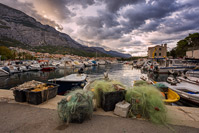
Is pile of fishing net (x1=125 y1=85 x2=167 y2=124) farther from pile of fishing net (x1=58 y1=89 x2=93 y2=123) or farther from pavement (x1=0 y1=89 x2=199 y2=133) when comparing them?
pile of fishing net (x1=58 y1=89 x2=93 y2=123)

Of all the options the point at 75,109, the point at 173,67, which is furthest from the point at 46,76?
the point at 173,67

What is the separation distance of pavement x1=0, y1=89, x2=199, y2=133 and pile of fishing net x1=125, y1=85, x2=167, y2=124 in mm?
241

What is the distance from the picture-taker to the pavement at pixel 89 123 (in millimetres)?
2779

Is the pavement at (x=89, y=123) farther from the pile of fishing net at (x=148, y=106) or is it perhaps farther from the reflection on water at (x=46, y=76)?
the reflection on water at (x=46, y=76)

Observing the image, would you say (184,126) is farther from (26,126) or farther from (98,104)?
(26,126)

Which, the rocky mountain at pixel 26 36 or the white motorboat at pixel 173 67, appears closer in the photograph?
the white motorboat at pixel 173 67

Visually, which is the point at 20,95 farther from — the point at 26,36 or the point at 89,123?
the point at 26,36

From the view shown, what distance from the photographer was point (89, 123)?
3057mm

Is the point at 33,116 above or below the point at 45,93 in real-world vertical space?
below

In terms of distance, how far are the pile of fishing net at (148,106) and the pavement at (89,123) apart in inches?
9.5

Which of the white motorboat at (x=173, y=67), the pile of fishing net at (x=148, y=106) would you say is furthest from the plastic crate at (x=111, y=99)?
the white motorboat at (x=173, y=67)

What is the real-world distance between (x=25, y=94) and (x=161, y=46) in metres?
75.6

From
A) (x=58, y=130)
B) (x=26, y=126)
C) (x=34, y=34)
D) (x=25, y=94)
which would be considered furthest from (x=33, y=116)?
(x=34, y=34)

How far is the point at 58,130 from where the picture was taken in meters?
2.71
